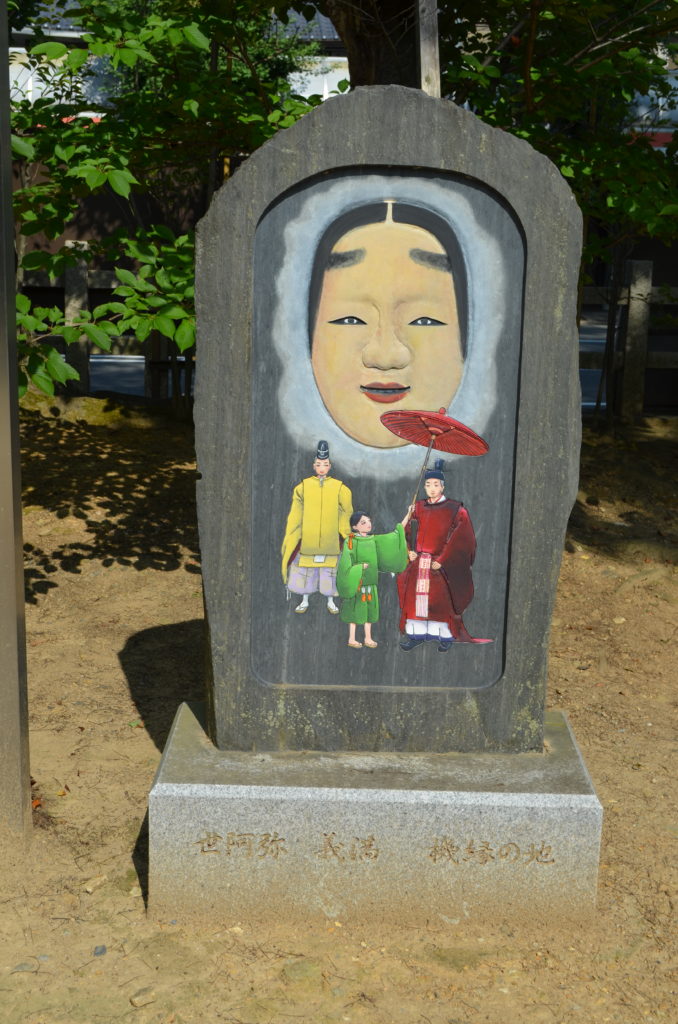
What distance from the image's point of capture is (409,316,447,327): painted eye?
3.46 meters

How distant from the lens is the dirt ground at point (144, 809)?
305 centimetres

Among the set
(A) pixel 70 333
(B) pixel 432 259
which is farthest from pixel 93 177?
(B) pixel 432 259

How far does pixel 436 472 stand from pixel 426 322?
1.55ft

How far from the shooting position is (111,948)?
10.6 ft

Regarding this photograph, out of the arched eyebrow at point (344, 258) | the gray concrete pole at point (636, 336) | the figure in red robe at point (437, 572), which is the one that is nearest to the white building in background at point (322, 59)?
the gray concrete pole at point (636, 336)


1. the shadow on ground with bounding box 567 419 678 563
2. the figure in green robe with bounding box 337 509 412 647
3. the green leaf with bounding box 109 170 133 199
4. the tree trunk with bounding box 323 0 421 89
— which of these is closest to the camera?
the figure in green robe with bounding box 337 509 412 647

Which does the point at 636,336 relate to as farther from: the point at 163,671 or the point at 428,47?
the point at 163,671

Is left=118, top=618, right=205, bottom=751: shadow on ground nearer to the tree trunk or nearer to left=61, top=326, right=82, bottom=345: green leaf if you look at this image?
left=61, top=326, right=82, bottom=345: green leaf

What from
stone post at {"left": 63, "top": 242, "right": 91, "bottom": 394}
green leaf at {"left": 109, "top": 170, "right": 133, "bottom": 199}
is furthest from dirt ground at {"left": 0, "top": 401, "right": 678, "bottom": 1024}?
green leaf at {"left": 109, "top": 170, "right": 133, "bottom": 199}

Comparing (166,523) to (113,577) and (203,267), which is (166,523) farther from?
(203,267)

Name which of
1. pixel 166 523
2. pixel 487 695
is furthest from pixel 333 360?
pixel 166 523

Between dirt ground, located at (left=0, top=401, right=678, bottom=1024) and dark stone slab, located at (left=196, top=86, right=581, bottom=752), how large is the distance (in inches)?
24.3

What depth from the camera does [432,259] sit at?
3428 millimetres

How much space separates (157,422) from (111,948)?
618 cm
